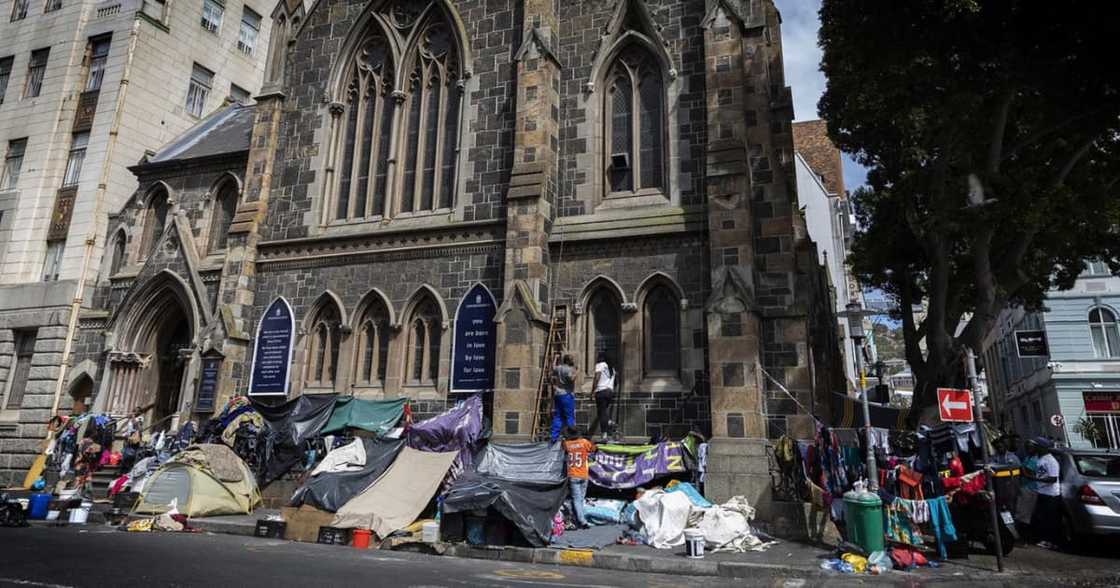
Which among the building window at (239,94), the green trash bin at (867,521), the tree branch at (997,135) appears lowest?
the green trash bin at (867,521)

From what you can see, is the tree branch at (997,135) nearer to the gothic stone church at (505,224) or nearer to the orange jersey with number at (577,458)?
the gothic stone church at (505,224)

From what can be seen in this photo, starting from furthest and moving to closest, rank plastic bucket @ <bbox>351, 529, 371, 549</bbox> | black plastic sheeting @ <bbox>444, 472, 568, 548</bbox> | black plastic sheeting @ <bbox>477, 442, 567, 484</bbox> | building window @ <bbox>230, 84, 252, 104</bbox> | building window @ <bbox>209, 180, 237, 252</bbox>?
building window @ <bbox>230, 84, 252, 104</bbox> → building window @ <bbox>209, 180, 237, 252</bbox> → black plastic sheeting @ <bbox>477, 442, 567, 484</bbox> → plastic bucket @ <bbox>351, 529, 371, 549</bbox> → black plastic sheeting @ <bbox>444, 472, 568, 548</bbox>

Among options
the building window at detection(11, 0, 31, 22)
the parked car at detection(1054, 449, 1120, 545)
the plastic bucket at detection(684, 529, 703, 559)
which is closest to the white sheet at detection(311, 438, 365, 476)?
the plastic bucket at detection(684, 529, 703, 559)

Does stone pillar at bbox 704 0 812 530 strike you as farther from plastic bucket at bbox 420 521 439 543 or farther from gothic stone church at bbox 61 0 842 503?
plastic bucket at bbox 420 521 439 543

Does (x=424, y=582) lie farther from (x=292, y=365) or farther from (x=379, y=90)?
(x=379, y=90)

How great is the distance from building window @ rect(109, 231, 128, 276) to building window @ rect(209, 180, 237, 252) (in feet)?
11.8

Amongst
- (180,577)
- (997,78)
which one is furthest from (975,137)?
(180,577)

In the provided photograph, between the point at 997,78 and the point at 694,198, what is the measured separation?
5691 mm

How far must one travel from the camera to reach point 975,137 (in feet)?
45.2

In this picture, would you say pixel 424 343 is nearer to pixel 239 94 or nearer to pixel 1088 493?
pixel 1088 493

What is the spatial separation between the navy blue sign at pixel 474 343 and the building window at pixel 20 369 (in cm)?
1679

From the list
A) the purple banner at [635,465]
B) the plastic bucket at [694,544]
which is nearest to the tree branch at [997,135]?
the purple banner at [635,465]

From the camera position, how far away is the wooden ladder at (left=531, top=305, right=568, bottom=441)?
13.6 metres

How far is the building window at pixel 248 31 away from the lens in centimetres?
3083
